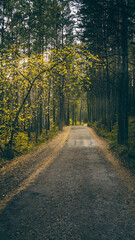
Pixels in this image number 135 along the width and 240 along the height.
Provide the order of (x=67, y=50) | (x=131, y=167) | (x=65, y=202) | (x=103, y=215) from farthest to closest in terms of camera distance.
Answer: (x=67, y=50) < (x=131, y=167) < (x=65, y=202) < (x=103, y=215)

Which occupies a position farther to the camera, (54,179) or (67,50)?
(67,50)

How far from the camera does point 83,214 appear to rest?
3.49 metres

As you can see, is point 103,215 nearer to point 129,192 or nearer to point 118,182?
point 129,192

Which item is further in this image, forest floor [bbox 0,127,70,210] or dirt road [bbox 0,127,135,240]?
forest floor [bbox 0,127,70,210]

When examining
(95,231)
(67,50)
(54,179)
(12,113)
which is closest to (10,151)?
(12,113)

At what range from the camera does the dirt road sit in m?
2.93

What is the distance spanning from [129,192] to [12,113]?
6.79 m

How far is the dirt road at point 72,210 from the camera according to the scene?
293 centimetres

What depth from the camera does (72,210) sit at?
12.0ft

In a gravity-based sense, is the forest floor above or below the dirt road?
below

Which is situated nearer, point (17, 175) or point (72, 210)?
point (72, 210)

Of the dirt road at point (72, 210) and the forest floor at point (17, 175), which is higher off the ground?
the dirt road at point (72, 210)

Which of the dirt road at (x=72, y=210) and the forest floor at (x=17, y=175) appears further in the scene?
the forest floor at (x=17, y=175)

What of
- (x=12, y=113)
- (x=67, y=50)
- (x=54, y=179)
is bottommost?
(x=54, y=179)
